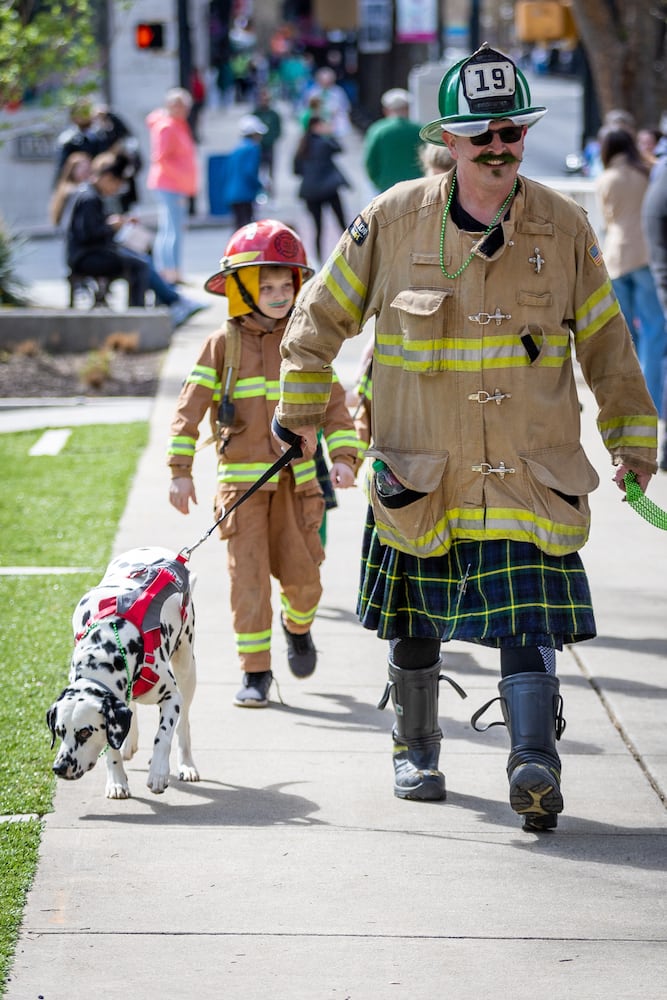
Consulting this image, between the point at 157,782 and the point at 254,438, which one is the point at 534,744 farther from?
the point at 254,438

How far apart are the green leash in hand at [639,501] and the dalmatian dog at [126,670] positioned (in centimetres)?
132

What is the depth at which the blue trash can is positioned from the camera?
891 inches

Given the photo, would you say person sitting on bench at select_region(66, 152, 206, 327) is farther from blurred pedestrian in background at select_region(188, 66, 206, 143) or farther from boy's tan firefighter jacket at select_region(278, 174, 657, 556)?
blurred pedestrian in background at select_region(188, 66, 206, 143)

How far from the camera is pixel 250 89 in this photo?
52250mm

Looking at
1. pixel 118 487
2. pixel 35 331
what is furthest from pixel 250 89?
pixel 118 487

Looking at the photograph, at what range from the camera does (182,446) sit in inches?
211

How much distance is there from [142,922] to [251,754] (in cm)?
131

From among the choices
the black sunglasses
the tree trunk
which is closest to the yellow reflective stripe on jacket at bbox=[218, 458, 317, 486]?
the black sunglasses

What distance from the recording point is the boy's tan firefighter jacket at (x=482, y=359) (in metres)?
4.27

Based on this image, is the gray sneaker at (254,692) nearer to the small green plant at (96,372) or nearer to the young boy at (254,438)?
the young boy at (254,438)

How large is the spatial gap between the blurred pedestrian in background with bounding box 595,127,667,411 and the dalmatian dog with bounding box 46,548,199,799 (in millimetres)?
6502

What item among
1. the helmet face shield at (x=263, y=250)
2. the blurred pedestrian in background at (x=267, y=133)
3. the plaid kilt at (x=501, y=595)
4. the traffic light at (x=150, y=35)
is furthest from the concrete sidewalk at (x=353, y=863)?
the blurred pedestrian in background at (x=267, y=133)

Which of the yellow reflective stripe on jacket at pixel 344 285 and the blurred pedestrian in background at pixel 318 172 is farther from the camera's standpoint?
the blurred pedestrian in background at pixel 318 172

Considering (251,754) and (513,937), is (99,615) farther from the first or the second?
(513,937)
